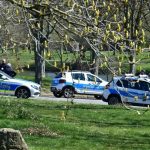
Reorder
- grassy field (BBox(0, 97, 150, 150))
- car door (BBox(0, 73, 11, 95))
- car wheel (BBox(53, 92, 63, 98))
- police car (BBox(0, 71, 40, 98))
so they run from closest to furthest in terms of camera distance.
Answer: grassy field (BBox(0, 97, 150, 150))
car door (BBox(0, 73, 11, 95))
police car (BBox(0, 71, 40, 98))
car wheel (BBox(53, 92, 63, 98))

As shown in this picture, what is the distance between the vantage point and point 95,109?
22.1 meters

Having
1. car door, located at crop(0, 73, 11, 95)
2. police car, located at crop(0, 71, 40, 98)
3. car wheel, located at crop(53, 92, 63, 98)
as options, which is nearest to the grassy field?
car door, located at crop(0, 73, 11, 95)

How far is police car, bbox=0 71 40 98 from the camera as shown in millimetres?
29094

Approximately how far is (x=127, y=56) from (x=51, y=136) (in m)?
6.33

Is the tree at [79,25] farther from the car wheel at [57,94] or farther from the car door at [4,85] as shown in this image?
the car wheel at [57,94]

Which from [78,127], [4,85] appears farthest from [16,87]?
[78,127]

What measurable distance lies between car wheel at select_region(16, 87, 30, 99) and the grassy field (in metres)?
8.00

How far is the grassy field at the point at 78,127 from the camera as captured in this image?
541 inches

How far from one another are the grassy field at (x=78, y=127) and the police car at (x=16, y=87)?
25.5ft

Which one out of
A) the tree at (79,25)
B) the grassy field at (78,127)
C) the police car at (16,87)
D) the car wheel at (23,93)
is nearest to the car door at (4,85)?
the police car at (16,87)

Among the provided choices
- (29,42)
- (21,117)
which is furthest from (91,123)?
(29,42)

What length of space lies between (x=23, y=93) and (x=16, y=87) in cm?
45

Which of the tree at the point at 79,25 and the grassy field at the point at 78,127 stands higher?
the tree at the point at 79,25

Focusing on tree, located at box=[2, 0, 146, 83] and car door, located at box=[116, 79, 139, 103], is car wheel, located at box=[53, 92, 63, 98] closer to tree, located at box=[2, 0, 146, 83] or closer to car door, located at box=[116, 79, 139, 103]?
car door, located at box=[116, 79, 139, 103]
